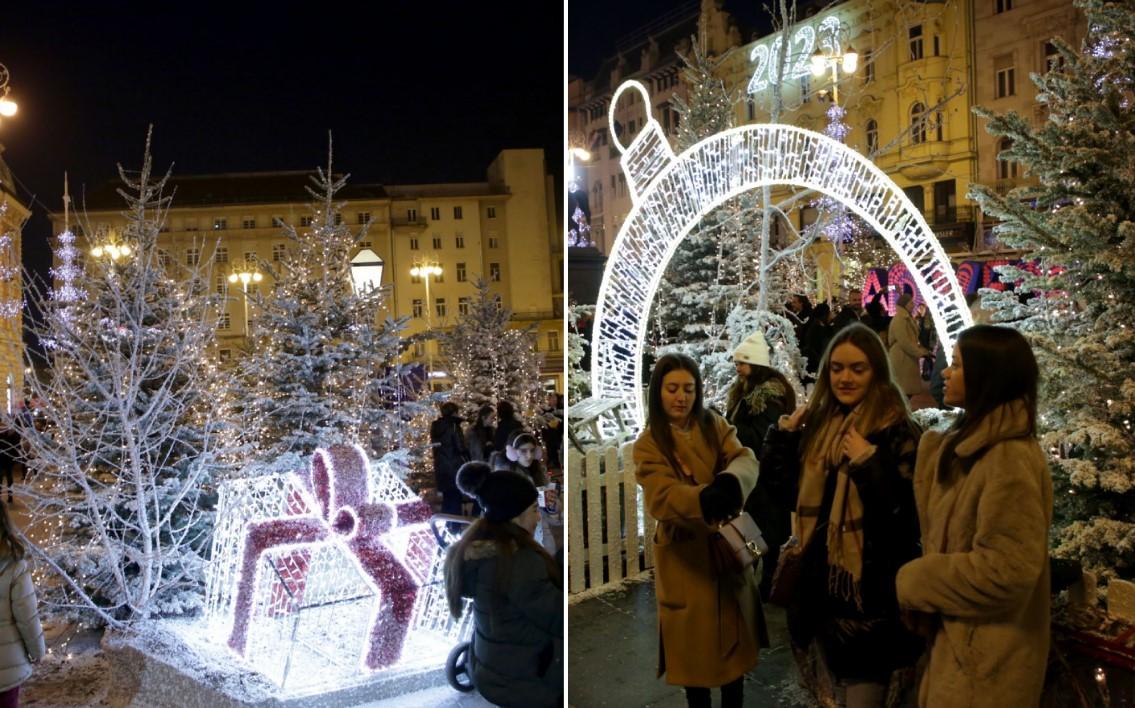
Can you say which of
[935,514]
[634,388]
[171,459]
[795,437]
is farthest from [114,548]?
[935,514]

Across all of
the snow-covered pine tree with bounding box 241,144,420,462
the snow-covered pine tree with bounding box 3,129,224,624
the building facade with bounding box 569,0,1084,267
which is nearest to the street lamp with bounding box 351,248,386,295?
the snow-covered pine tree with bounding box 241,144,420,462

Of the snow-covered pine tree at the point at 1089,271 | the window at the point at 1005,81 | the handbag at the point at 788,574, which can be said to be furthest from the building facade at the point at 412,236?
the window at the point at 1005,81

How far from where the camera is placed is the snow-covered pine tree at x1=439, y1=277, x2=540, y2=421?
56.9 feet

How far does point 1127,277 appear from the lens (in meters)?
4.60

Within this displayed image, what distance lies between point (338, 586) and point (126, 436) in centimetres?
242

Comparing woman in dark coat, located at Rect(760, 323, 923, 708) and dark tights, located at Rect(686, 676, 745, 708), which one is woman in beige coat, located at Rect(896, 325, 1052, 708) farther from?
dark tights, located at Rect(686, 676, 745, 708)

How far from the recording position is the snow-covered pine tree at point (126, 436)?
6402mm

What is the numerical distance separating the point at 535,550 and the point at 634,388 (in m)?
3.73

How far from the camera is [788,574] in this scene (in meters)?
3.09

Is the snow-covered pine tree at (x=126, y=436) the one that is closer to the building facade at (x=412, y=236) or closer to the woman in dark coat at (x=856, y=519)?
the building facade at (x=412, y=236)

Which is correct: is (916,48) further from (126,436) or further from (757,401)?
(126,436)

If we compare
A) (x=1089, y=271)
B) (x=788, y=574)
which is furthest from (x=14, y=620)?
(x=1089, y=271)

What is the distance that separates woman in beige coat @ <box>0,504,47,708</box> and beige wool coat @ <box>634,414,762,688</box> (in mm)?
2667

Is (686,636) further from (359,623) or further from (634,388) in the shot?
(634,388)
